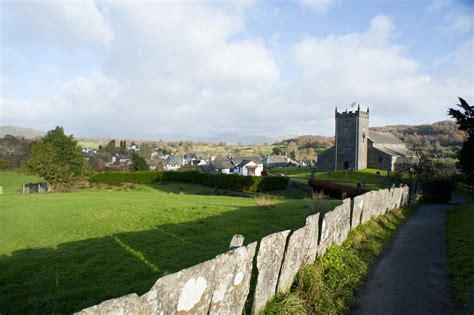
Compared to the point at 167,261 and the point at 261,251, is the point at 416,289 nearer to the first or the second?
the point at 261,251

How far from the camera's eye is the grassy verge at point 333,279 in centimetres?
607

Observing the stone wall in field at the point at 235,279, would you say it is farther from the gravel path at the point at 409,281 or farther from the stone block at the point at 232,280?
the gravel path at the point at 409,281

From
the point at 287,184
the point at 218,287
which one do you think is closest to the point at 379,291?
the point at 218,287

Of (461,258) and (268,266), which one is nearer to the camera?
(268,266)

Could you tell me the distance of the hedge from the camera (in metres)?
39.6

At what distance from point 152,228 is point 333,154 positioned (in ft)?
177

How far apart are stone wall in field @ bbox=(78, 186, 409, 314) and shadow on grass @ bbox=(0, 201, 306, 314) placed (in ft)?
8.04

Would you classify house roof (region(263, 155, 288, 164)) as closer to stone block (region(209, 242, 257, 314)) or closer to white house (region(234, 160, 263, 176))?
white house (region(234, 160, 263, 176))

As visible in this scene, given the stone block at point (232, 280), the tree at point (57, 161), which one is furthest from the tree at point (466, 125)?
the tree at point (57, 161)

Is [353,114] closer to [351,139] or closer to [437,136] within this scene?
[351,139]

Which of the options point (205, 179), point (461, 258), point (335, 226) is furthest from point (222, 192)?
point (461, 258)

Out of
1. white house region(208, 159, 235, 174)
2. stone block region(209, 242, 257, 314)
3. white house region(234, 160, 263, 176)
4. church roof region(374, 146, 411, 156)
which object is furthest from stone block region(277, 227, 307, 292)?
white house region(208, 159, 235, 174)

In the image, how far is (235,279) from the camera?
199 inches

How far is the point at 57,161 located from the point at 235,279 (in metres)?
37.9
